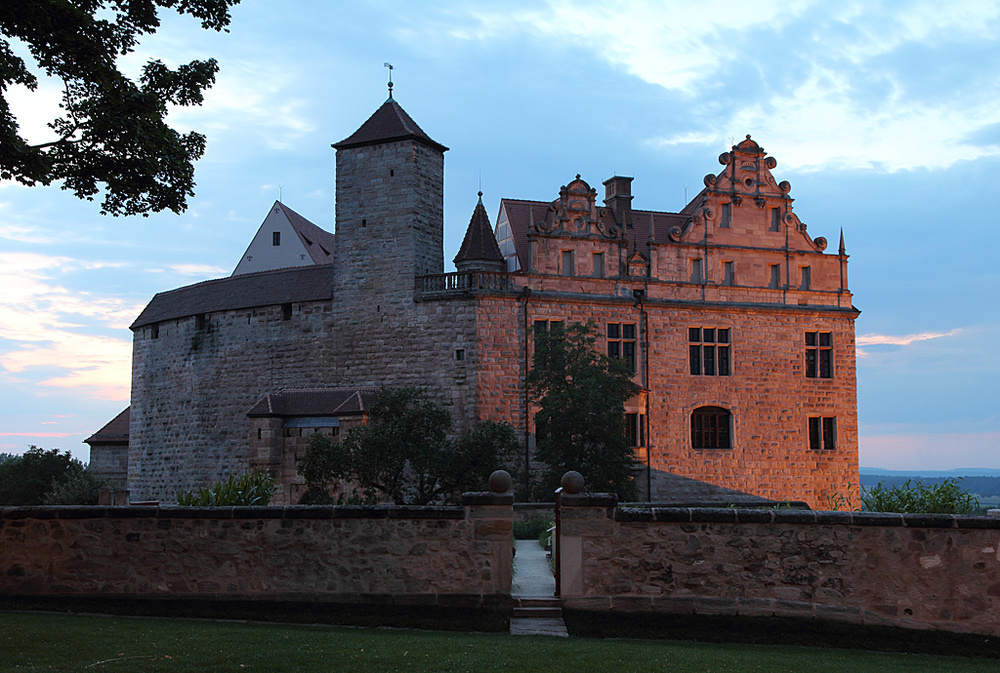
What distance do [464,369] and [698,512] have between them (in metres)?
19.4

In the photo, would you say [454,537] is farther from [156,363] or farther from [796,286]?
[156,363]

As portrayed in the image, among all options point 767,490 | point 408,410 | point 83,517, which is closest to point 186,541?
point 83,517

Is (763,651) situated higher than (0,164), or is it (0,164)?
(0,164)

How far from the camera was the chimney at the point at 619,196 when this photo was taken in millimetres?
38844

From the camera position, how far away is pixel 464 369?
32.6 m

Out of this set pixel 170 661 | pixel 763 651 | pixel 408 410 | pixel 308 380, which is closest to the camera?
pixel 170 661

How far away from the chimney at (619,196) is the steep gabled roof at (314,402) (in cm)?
1298

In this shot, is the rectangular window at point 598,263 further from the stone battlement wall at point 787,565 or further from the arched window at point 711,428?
the stone battlement wall at point 787,565

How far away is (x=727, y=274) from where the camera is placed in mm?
36031

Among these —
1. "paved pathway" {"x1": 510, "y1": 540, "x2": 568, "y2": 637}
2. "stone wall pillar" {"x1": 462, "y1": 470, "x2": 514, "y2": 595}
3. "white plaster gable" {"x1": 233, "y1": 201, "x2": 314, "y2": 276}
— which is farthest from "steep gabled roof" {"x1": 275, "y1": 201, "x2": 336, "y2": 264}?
"stone wall pillar" {"x1": 462, "y1": 470, "x2": 514, "y2": 595}

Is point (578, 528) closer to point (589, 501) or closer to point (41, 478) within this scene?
point (589, 501)

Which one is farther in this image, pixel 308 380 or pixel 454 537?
pixel 308 380

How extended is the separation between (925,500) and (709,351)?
65.3ft

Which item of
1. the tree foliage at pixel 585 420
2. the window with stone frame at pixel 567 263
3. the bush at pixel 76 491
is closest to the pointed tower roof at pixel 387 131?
the window with stone frame at pixel 567 263
